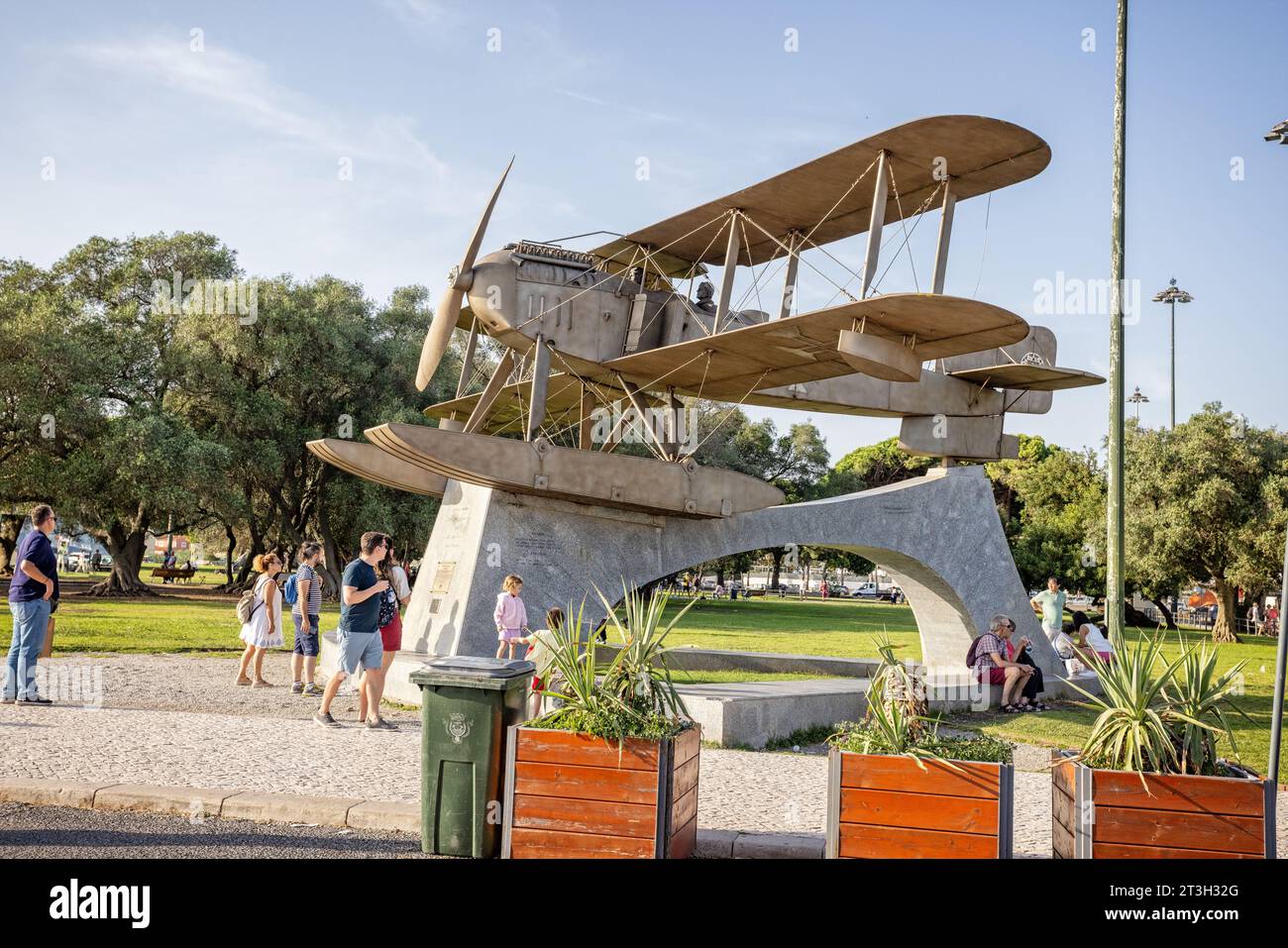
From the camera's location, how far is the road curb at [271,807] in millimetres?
6352

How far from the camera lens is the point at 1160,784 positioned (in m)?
5.16

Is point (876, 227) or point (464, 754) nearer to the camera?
point (464, 754)

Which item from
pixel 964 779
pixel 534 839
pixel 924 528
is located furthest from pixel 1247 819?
pixel 924 528

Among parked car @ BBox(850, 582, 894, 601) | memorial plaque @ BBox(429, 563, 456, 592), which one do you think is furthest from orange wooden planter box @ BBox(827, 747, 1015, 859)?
parked car @ BBox(850, 582, 894, 601)

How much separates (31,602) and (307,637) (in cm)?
323

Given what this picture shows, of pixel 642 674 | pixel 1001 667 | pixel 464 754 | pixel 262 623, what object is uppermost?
pixel 642 674

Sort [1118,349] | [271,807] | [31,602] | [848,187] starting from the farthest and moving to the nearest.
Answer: [1118,349] < [848,187] < [31,602] < [271,807]

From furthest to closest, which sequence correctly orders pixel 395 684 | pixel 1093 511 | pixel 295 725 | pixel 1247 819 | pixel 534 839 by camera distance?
pixel 1093 511 < pixel 395 684 < pixel 295 725 < pixel 534 839 < pixel 1247 819

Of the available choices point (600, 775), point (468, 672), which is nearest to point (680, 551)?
point (468, 672)

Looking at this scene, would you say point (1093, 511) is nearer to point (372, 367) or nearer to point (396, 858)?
point (372, 367)

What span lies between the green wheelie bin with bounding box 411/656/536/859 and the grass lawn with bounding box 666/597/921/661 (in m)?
12.3

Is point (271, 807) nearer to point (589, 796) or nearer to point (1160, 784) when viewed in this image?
point (589, 796)
